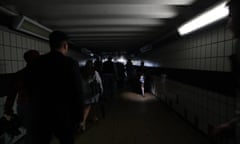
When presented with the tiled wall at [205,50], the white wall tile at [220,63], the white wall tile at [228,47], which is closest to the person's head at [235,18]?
the tiled wall at [205,50]

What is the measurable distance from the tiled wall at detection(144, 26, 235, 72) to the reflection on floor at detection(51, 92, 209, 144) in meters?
1.22

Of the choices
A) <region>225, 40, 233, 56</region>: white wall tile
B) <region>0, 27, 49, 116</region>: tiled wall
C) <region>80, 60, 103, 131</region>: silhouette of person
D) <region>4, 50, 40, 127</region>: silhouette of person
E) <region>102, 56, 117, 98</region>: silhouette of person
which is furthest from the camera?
<region>102, 56, 117, 98</region>: silhouette of person

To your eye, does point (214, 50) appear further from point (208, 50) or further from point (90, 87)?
point (90, 87)

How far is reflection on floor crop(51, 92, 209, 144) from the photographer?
280cm

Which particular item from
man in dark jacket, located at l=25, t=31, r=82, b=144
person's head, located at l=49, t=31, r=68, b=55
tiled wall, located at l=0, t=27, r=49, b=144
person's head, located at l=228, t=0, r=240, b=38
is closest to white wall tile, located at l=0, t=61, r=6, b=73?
tiled wall, located at l=0, t=27, r=49, b=144

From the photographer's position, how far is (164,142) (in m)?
2.73

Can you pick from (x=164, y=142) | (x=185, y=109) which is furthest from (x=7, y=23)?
(x=185, y=109)

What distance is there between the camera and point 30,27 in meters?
2.78

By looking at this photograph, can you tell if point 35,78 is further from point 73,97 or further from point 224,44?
point 224,44

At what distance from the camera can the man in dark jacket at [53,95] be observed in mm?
1550

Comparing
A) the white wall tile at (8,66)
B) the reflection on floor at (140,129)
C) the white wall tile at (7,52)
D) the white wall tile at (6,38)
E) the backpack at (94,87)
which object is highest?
the white wall tile at (6,38)

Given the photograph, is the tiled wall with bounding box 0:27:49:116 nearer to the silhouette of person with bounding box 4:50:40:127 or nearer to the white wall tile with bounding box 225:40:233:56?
the silhouette of person with bounding box 4:50:40:127

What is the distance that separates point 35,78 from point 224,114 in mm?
2465

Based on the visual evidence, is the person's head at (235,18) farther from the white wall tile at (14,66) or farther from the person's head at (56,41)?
the white wall tile at (14,66)
